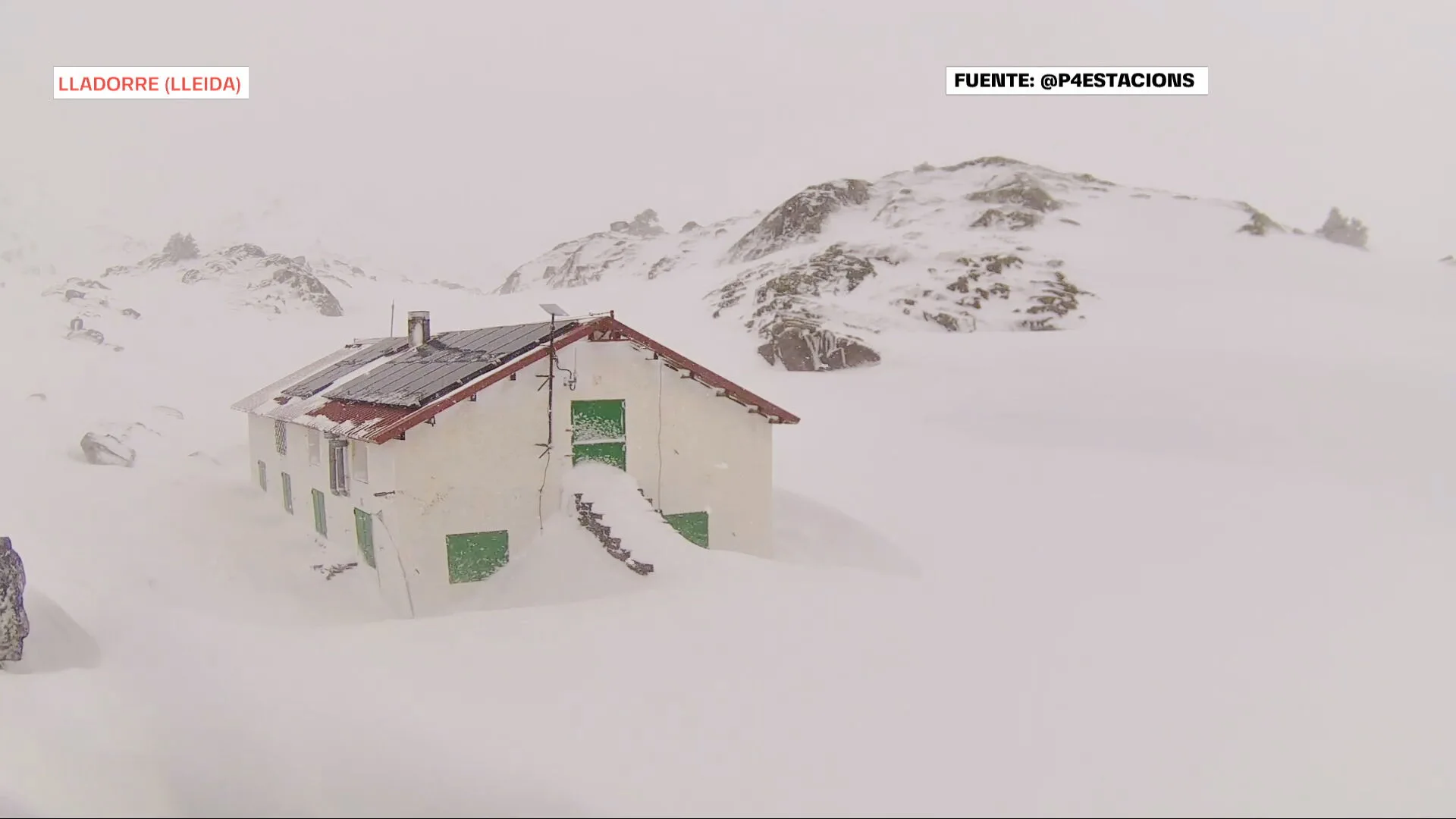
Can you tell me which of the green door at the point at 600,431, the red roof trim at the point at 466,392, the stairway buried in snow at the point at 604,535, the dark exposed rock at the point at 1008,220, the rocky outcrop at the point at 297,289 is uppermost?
the dark exposed rock at the point at 1008,220

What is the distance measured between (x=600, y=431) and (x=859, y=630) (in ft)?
25.2

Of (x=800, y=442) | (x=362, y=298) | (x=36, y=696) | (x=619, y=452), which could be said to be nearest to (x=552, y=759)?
(x=36, y=696)

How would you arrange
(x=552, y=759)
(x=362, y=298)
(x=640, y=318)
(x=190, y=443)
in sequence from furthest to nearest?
(x=362, y=298) < (x=640, y=318) < (x=190, y=443) < (x=552, y=759)

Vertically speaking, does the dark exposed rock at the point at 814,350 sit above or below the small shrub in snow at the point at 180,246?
below

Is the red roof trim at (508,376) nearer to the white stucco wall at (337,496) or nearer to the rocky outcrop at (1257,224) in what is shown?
the white stucco wall at (337,496)

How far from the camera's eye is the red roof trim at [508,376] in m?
16.6

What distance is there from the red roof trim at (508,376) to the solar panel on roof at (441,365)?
244 millimetres

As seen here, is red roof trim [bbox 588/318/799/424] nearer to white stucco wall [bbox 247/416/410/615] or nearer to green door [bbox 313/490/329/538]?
white stucco wall [bbox 247/416/410/615]

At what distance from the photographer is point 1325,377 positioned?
118 feet

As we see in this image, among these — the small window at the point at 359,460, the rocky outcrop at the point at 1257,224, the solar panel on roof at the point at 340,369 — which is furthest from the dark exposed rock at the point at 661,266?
the small window at the point at 359,460

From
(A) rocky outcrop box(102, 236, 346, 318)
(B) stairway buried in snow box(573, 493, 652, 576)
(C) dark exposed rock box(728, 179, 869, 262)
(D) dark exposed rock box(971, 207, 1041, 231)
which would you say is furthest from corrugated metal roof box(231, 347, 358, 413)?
(D) dark exposed rock box(971, 207, 1041, 231)

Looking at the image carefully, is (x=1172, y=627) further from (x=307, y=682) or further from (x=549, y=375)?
(x=307, y=682)

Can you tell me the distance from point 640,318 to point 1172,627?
44211mm

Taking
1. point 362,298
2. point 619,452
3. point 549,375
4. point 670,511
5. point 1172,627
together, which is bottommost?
point 1172,627
